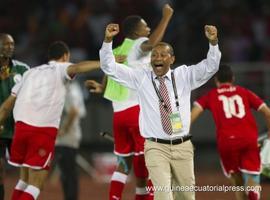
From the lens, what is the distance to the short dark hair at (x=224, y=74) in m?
14.2

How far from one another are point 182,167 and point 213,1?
11.5 meters

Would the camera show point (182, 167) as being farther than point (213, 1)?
No

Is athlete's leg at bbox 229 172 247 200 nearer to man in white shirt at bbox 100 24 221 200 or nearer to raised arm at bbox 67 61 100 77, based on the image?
man in white shirt at bbox 100 24 221 200

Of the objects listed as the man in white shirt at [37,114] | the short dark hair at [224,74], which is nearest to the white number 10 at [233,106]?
the short dark hair at [224,74]

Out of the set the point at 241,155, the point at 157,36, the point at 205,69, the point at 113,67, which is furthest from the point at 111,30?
the point at 241,155

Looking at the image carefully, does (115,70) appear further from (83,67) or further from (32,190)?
(32,190)

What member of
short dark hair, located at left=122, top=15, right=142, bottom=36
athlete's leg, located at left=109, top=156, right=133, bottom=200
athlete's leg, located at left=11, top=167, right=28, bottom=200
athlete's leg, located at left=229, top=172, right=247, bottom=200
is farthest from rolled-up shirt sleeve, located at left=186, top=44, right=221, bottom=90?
athlete's leg, located at left=11, top=167, right=28, bottom=200

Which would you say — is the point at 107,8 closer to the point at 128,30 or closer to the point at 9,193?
the point at 9,193

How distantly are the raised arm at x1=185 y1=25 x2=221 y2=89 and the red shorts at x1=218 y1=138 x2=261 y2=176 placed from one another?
232 cm

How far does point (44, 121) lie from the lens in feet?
43.8

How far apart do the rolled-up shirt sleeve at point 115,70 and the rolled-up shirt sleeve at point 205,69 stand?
63cm

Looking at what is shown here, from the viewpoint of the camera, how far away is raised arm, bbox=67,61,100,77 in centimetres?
1298

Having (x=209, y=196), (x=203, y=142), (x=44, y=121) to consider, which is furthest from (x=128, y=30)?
(x=203, y=142)

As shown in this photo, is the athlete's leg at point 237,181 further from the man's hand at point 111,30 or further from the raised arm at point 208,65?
the man's hand at point 111,30
